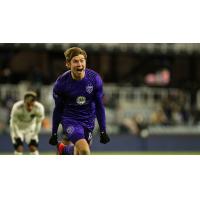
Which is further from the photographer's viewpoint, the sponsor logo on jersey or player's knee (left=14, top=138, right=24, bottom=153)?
player's knee (left=14, top=138, right=24, bottom=153)

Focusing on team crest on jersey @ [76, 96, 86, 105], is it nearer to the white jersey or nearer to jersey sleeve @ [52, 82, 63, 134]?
jersey sleeve @ [52, 82, 63, 134]

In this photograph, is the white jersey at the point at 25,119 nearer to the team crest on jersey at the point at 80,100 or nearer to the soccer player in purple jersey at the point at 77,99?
the soccer player in purple jersey at the point at 77,99

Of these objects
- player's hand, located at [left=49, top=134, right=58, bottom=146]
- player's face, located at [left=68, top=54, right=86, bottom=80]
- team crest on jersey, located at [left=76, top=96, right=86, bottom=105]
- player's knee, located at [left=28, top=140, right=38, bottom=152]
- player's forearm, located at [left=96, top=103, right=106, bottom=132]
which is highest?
player's face, located at [left=68, top=54, right=86, bottom=80]

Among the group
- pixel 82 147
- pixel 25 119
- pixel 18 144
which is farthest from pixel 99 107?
pixel 18 144

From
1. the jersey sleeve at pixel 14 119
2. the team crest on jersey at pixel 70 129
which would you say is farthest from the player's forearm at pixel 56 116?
the jersey sleeve at pixel 14 119

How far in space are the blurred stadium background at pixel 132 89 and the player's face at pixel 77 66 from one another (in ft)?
27.1

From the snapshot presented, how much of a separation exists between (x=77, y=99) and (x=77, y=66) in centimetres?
55

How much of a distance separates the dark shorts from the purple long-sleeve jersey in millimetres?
74

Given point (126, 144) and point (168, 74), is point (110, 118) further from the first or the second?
point (168, 74)

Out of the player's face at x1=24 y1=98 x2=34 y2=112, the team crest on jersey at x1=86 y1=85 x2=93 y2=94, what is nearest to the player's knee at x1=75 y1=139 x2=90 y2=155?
the team crest on jersey at x1=86 y1=85 x2=93 y2=94

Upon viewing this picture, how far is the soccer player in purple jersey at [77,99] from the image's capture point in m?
10.3

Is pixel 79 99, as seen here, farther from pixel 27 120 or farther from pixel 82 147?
pixel 27 120

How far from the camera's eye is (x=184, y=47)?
23.1m

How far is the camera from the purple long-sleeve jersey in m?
10.4
